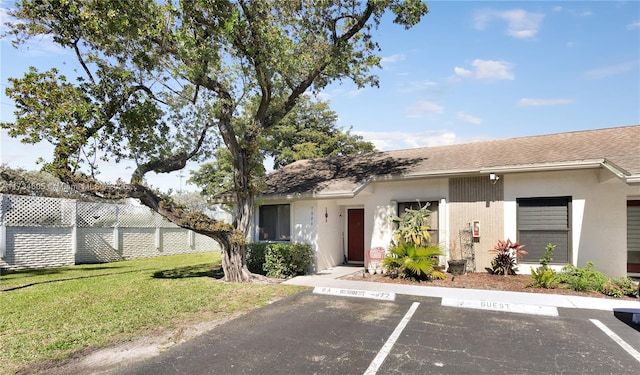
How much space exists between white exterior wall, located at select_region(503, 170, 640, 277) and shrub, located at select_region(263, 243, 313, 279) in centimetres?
642

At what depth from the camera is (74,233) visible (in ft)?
45.4

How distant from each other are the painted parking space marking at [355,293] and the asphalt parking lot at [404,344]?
35.5 inches

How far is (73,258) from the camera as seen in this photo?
1379cm

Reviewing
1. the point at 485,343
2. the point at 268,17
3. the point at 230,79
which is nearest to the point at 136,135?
the point at 230,79

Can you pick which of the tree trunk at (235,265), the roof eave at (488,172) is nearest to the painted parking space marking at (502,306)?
the roof eave at (488,172)

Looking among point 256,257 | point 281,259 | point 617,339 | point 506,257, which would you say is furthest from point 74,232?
point 617,339

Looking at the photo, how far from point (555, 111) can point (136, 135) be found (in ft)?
49.1

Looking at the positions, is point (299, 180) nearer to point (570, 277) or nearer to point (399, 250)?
point (399, 250)

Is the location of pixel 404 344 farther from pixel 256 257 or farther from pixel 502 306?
pixel 256 257

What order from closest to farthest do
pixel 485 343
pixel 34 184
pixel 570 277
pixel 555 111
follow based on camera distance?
pixel 485 343
pixel 570 277
pixel 555 111
pixel 34 184

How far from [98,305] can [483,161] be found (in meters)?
10.4

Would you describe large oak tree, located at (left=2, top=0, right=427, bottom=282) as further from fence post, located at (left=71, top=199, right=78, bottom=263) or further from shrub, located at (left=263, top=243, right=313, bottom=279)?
fence post, located at (left=71, top=199, right=78, bottom=263)

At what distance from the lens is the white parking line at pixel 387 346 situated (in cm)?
425

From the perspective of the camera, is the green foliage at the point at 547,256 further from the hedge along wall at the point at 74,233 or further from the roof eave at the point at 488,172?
the hedge along wall at the point at 74,233
